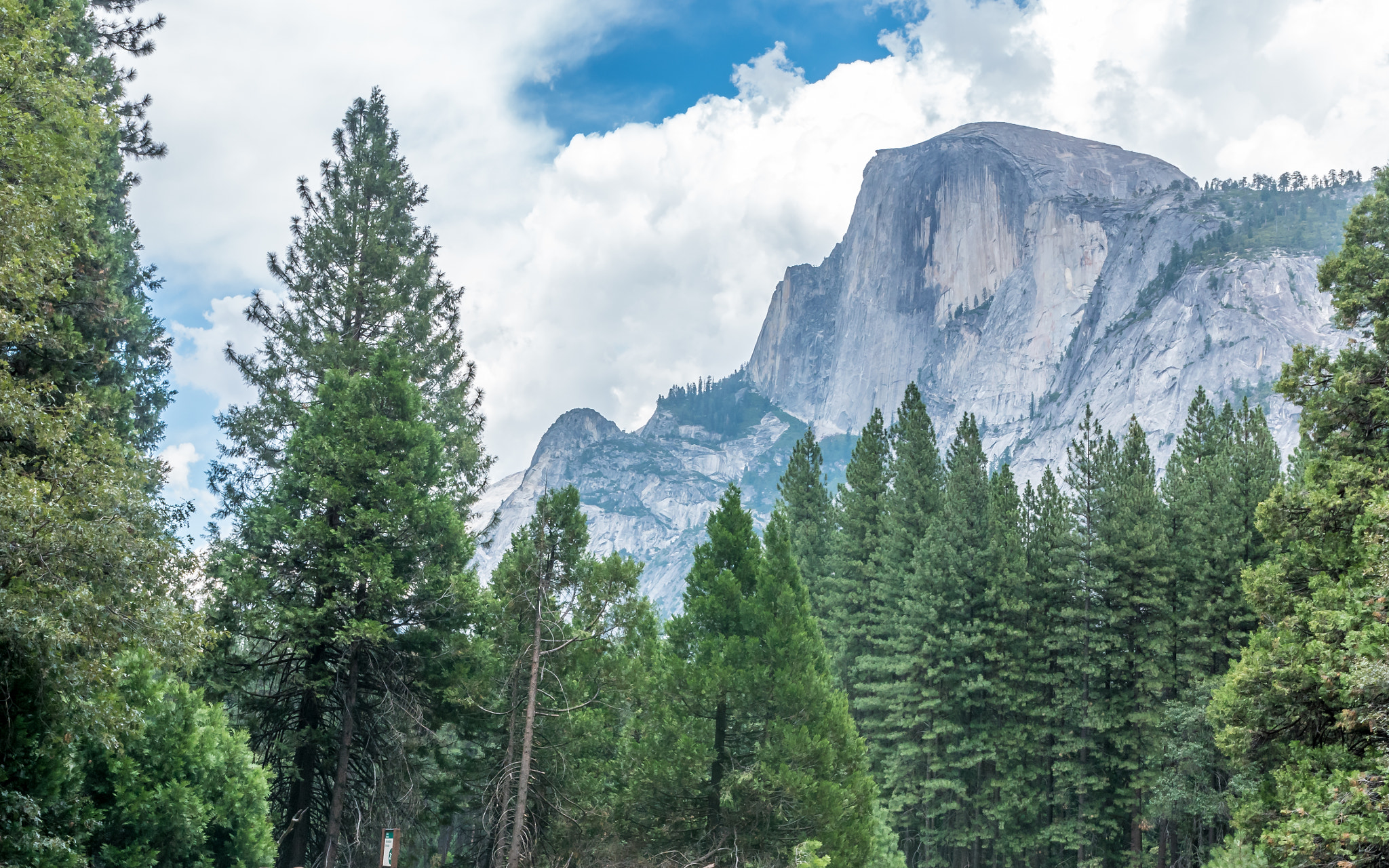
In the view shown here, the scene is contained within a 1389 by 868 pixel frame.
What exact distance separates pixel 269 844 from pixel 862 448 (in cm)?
2957

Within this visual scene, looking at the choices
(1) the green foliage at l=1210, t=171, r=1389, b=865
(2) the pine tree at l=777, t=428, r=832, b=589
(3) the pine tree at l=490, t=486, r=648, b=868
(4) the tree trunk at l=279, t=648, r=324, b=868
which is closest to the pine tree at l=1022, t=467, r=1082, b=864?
(2) the pine tree at l=777, t=428, r=832, b=589

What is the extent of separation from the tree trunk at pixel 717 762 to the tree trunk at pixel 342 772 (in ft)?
23.6

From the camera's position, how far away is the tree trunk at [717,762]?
1673cm

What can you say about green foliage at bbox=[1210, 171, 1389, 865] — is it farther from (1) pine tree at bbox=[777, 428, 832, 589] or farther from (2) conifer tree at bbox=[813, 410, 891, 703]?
(1) pine tree at bbox=[777, 428, 832, 589]

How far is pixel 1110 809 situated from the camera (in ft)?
85.3

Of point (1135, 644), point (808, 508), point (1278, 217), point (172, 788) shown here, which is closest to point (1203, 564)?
point (1135, 644)

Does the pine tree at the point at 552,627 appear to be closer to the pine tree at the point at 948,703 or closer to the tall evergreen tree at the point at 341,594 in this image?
the tall evergreen tree at the point at 341,594

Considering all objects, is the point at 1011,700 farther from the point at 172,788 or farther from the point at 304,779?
the point at 172,788

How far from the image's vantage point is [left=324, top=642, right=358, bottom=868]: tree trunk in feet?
51.4

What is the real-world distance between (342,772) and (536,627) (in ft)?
16.1

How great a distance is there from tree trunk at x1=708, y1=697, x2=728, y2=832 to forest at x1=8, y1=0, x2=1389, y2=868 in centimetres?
6

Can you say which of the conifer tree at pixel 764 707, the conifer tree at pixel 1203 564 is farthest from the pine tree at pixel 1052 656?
the conifer tree at pixel 764 707

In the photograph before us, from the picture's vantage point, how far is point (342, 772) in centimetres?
1619

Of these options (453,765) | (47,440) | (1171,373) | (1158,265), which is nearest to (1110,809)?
(453,765)
